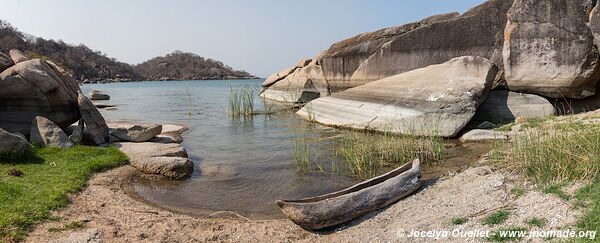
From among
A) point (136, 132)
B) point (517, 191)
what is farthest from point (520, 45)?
point (136, 132)

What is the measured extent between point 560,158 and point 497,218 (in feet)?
5.46

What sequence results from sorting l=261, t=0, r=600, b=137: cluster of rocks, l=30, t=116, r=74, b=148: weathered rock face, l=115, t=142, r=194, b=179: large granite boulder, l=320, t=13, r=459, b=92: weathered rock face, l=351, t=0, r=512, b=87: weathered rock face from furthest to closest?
l=320, t=13, r=459, b=92: weathered rock face
l=351, t=0, r=512, b=87: weathered rock face
l=261, t=0, r=600, b=137: cluster of rocks
l=30, t=116, r=74, b=148: weathered rock face
l=115, t=142, r=194, b=179: large granite boulder

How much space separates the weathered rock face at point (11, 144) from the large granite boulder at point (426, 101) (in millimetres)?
8262

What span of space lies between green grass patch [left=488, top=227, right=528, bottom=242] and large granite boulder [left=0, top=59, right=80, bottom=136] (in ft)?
36.8

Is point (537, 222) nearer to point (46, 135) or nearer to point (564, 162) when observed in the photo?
point (564, 162)

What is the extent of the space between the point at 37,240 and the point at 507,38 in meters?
14.3

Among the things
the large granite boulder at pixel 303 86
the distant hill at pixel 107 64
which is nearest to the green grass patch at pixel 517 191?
the large granite boulder at pixel 303 86

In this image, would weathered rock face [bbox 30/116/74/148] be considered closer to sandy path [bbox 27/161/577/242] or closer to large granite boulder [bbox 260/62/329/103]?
sandy path [bbox 27/161/577/242]

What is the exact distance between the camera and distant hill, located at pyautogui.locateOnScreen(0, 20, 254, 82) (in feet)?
286

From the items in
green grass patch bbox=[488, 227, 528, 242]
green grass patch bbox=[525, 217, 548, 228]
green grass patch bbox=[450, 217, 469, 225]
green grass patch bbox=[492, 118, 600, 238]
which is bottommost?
green grass patch bbox=[450, 217, 469, 225]

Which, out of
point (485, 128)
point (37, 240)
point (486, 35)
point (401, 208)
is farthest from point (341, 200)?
point (486, 35)

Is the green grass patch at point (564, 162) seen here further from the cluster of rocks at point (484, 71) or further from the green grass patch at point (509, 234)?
the cluster of rocks at point (484, 71)

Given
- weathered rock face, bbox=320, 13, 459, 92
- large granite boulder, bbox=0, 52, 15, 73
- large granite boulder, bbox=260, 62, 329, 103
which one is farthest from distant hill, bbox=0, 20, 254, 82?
large granite boulder, bbox=0, 52, 15, 73

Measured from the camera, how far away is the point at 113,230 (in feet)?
19.9
